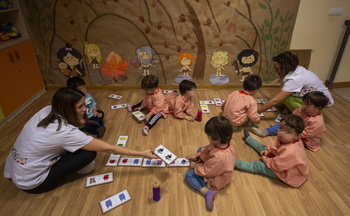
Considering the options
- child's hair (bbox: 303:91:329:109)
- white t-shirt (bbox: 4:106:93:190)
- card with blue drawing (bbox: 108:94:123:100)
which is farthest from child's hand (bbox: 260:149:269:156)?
card with blue drawing (bbox: 108:94:123:100)

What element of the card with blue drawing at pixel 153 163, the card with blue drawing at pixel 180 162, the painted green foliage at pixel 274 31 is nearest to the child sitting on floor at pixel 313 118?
the card with blue drawing at pixel 180 162

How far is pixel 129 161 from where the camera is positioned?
8.68 ft

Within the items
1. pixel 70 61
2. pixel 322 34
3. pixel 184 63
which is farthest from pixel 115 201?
pixel 322 34

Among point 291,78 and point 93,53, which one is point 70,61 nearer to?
point 93,53

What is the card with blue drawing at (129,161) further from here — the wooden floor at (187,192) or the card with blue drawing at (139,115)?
the card with blue drawing at (139,115)

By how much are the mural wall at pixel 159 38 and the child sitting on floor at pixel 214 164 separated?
7.88 ft

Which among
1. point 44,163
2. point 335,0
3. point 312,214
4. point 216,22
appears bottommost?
point 312,214

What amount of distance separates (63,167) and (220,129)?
1504mm

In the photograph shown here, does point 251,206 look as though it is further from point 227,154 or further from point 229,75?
point 229,75

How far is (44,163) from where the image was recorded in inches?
81.7

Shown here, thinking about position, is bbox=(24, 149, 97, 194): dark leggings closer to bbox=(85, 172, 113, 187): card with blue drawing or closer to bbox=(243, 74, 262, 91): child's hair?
bbox=(85, 172, 113, 187): card with blue drawing

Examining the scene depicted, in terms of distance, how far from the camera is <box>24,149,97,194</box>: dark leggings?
7.05 feet

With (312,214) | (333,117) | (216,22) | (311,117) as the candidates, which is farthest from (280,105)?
(312,214)

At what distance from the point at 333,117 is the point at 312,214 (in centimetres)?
210
